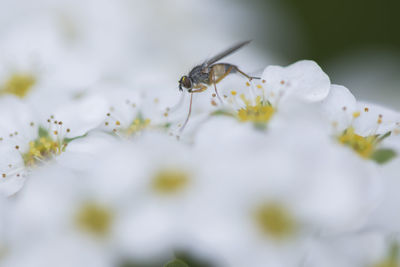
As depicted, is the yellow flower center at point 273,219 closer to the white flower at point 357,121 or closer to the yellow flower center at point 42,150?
the white flower at point 357,121

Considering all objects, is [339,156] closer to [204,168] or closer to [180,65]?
[204,168]

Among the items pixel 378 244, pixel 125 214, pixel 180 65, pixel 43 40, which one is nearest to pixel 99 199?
pixel 125 214

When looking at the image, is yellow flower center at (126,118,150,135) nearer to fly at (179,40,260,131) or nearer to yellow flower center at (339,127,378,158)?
fly at (179,40,260,131)

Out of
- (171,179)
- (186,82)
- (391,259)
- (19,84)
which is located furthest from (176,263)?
(19,84)

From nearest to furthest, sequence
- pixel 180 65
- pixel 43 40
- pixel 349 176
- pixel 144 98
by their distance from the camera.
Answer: pixel 349 176 < pixel 144 98 < pixel 43 40 < pixel 180 65

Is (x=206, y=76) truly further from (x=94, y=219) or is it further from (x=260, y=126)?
(x=94, y=219)

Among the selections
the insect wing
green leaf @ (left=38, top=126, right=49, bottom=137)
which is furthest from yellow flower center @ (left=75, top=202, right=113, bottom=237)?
the insect wing
